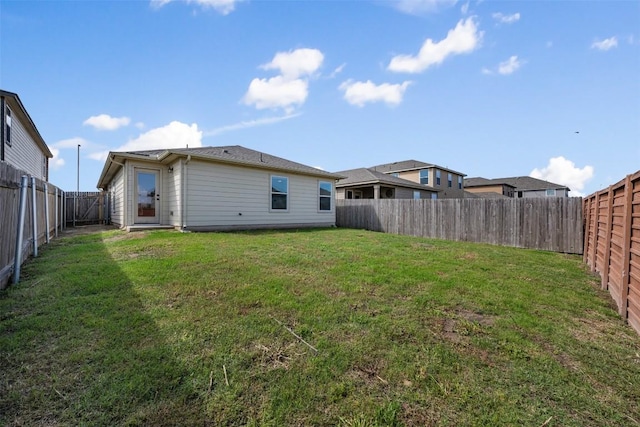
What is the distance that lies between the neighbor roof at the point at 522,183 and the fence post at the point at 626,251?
3700cm

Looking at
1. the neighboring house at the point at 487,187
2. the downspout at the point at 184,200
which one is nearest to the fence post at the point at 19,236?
A: the downspout at the point at 184,200

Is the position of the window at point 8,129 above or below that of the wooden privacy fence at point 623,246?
above

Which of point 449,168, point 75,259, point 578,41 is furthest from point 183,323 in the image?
point 449,168

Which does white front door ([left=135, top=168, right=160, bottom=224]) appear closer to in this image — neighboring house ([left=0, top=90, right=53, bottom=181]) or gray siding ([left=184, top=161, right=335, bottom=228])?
gray siding ([left=184, top=161, right=335, bottom=228])

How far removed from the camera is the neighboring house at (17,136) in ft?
27.6

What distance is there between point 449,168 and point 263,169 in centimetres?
2191

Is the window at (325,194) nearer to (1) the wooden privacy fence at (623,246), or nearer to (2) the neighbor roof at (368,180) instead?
(2) the neighbor roof at (368,180)

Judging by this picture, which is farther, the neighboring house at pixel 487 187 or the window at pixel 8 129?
the neighboring house at pixel 487 187

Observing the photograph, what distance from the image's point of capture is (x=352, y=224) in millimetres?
14398

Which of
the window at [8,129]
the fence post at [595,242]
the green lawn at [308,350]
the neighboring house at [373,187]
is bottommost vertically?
the green lawn at [308,350]

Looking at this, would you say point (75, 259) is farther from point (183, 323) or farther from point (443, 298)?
point (443, 298)

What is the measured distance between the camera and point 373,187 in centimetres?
2041

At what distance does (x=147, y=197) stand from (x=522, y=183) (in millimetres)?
43136

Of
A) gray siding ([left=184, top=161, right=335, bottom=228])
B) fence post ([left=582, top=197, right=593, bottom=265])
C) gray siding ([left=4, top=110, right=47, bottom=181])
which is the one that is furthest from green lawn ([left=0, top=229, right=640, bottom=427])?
A: gray siding ([left=4, top=110, right=47, bottom=181])
